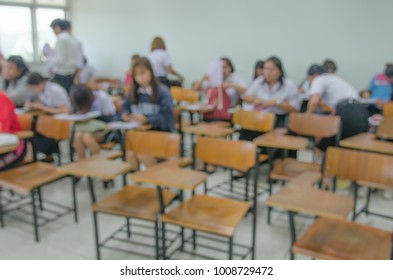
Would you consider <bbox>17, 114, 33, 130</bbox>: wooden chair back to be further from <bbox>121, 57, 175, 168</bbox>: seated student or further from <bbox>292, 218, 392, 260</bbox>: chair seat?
<bbox>292, 218, 392, 260</bbox>: chair seat

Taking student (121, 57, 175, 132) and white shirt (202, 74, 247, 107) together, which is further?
white shirt (202, 74, 247, 107)

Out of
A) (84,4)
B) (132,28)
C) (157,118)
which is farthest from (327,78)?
(84,4)

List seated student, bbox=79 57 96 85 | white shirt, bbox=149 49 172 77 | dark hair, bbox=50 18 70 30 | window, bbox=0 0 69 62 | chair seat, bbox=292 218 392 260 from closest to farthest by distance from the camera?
chair seat, bbox=292 218 392 260, dark hair, bbox=50 18 70 30, white shirt, bbox=149 49 172 77, seated student, bbox=79 57 96 85, window, bbox=0 0 69 62

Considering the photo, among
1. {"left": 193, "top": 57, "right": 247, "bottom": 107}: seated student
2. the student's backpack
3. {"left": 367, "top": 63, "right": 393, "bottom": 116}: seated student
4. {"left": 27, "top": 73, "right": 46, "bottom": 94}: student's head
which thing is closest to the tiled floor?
{"left": 27, "top": 73, "right": 46, "bottom": 94}: student's head

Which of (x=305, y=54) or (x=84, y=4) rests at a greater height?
(x=84, y=4)

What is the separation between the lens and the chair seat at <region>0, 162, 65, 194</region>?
2443mm

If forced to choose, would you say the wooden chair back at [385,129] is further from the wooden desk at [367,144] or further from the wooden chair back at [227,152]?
the wooden chair back at [227,152]

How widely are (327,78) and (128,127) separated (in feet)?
6.38

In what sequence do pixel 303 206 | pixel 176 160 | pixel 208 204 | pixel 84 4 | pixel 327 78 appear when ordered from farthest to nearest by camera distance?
pixel 84 4
pixel 327 78
pixel 176 160
pixel 208 204
pixel 303 206

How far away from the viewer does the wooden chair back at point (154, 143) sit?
242 cm

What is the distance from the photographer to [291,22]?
5.69 metres

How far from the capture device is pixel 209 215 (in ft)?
6.43

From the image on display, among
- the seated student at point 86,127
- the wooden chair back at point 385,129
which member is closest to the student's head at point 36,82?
the seated student at point 86,127
